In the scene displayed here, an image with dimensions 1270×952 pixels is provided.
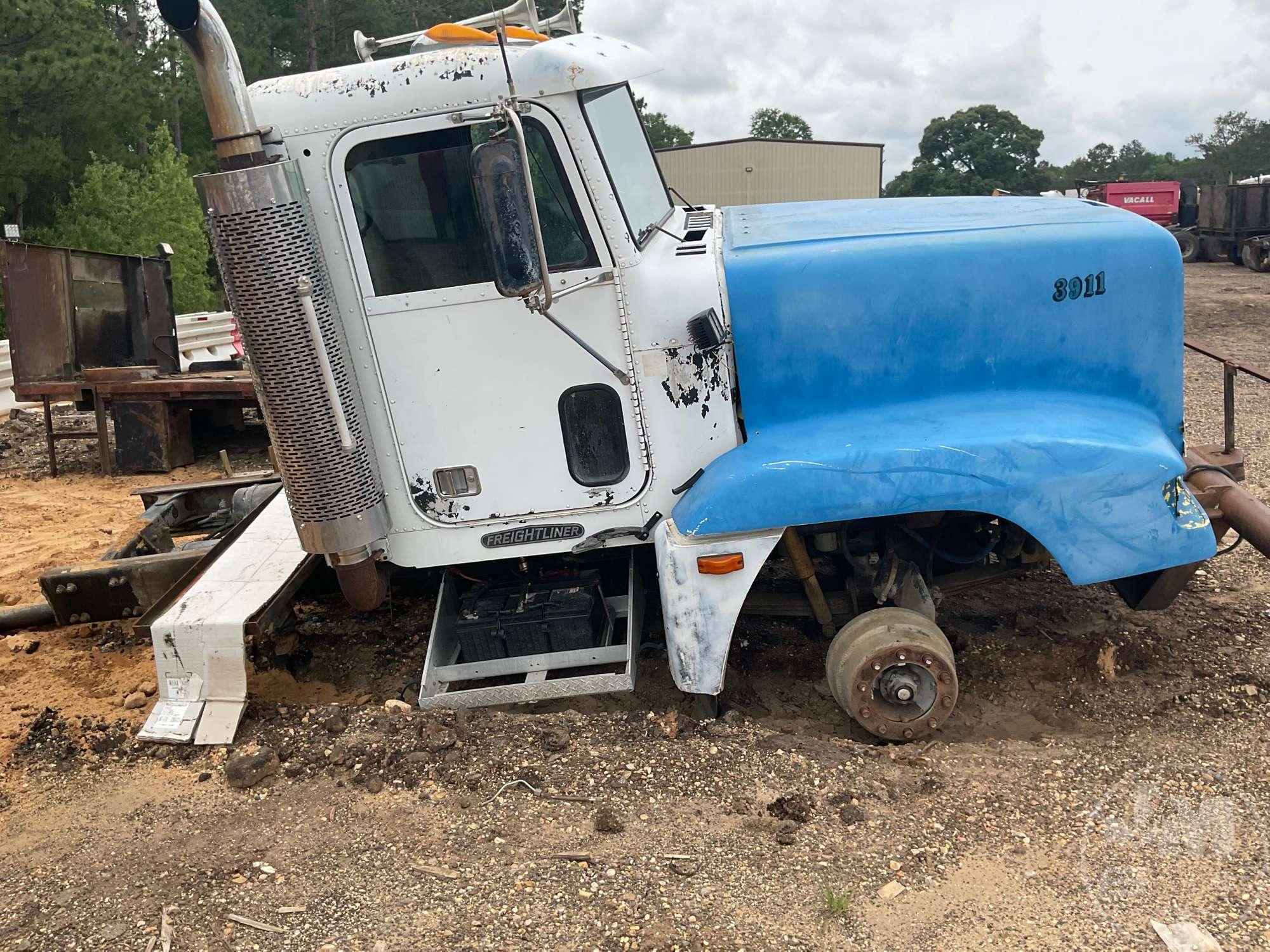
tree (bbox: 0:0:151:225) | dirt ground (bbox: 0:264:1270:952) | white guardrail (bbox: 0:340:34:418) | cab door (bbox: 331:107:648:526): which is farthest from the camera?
tree (bbox: 0:0:151:225)

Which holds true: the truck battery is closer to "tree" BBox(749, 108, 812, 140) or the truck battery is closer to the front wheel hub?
the front wheel hub

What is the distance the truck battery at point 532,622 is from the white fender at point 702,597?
1.82 feet

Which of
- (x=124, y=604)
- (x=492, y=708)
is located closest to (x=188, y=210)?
(x=124, y=604)

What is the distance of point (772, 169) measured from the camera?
26.5 meters

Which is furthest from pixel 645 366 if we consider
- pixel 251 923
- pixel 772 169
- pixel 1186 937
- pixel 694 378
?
pixel 772 169

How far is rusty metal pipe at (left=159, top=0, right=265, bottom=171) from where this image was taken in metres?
3.26

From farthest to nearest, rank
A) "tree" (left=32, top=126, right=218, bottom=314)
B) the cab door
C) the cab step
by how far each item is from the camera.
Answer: "tree" (left=32, top=126, right=218, bottom=314)
the cab step
the cab door

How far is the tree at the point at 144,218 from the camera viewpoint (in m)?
20.8

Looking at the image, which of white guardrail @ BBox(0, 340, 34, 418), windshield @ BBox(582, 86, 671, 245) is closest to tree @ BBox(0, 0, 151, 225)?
white guardrail @ BBox(0, 340, 34, 418)

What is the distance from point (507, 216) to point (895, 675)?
6.91 ft

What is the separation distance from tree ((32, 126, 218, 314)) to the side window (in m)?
18.7

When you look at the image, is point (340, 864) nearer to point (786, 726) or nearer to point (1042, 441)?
point (786, 726)

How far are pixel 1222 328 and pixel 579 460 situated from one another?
14418 millimetres

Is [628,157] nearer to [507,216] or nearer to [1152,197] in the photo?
[507,216]
